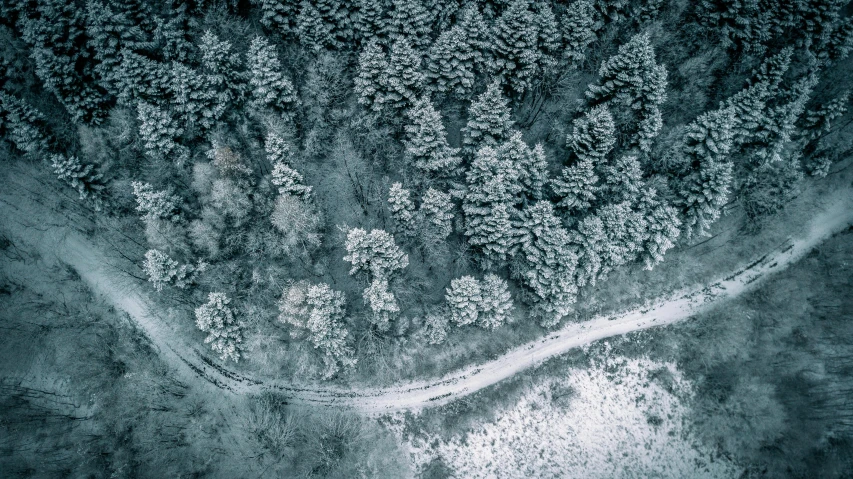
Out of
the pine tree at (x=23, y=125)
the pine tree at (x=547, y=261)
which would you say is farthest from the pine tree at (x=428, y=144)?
the pine tree at (x=23, y=125)

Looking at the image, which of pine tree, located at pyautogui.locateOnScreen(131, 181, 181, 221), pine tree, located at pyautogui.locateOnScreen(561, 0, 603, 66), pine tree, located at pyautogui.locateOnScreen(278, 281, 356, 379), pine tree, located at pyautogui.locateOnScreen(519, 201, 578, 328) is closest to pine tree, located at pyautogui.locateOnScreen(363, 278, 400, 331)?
pine tree, located at pyautogui.locateOnScreen(278, 281, 356, 379)

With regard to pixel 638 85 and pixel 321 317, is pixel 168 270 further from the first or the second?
pixel 638 85

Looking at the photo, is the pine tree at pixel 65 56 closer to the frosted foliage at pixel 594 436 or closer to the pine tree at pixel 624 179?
the frosted foliage at pixel 594 436

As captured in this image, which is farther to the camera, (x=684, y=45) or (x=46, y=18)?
(x=684, y=45)

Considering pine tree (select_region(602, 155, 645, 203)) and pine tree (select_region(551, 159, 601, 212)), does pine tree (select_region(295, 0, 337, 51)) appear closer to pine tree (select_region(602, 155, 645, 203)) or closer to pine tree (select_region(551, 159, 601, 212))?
pine tree (select_region(551, 159, 601, 212))

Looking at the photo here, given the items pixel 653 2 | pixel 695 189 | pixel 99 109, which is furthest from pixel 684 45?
pixel 99 109

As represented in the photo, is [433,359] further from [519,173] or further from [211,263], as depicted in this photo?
[211,263]

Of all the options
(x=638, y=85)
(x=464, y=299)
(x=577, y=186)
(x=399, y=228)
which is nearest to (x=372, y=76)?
(x=399, y=228)
